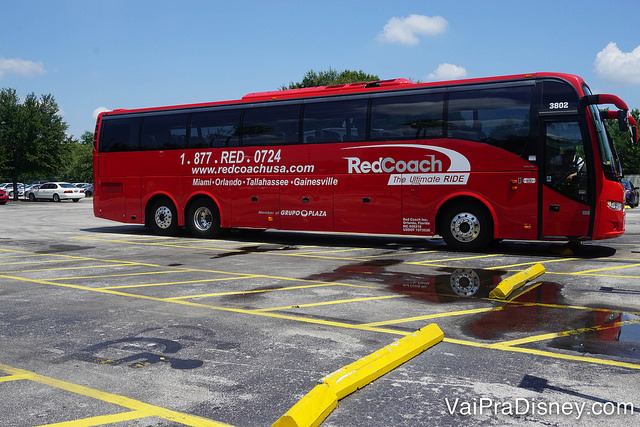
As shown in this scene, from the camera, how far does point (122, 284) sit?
8.90 m

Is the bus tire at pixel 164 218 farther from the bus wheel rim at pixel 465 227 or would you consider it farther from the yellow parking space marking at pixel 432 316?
the yellow parking space marking at pixel 432 316

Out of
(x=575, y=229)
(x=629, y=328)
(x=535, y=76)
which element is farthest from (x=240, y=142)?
(x=629, y=328)

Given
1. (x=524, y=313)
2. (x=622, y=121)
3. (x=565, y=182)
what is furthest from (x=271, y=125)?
(x=524, y=313)

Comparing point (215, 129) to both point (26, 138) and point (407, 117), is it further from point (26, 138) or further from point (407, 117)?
point (26, 138)

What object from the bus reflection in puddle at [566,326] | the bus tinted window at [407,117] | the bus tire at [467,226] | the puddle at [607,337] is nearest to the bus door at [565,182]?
the bus tire at [467,226]

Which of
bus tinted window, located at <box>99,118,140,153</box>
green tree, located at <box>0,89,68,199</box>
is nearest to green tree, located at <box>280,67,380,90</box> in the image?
green tree, located at <box>0,89,68,199</box>

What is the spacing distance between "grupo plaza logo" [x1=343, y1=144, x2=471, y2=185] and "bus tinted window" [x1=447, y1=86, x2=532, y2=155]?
1.68 feet

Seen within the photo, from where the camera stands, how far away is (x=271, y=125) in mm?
15234

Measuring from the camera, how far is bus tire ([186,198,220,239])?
53.6 ft

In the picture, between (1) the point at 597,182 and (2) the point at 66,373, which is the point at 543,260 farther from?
(2) the point at 66,373

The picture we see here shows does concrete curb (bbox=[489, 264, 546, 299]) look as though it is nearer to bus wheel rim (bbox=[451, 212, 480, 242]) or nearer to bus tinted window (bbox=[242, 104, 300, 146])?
bus wheel rim (bbox=[451, 212, 480, 242])

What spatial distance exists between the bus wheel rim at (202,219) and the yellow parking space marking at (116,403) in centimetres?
1185

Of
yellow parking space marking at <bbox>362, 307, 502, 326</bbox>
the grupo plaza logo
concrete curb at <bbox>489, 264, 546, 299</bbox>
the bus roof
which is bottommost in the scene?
yellow parking space marking at <bbox>362, 307, 502, 326</bbox>

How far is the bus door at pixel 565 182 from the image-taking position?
38.2ft
